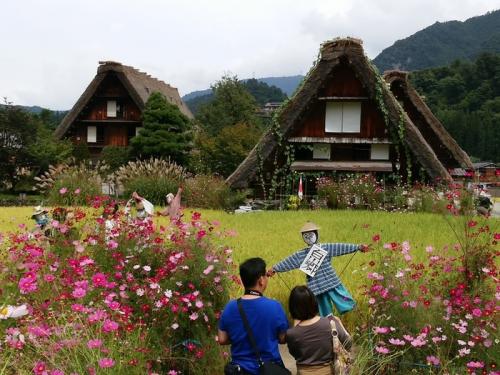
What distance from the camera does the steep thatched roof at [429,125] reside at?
22391 millimetres

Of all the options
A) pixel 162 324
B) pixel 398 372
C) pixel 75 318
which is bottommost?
pixel 398 372

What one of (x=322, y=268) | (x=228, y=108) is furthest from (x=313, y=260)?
(x=228, y=108)

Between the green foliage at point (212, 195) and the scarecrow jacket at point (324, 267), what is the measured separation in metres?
12.3

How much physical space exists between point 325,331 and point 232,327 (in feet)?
2.23

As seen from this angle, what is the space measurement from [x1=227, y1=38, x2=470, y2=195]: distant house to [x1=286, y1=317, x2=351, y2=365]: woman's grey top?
14.2 meters

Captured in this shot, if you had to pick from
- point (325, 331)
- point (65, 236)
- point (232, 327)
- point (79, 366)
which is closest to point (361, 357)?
point (325, 331)

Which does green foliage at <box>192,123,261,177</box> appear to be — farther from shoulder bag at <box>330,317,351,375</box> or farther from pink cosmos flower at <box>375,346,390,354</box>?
shoulder bag at <box>330,317,351,375</box>

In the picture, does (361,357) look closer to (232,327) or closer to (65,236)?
(232,327)

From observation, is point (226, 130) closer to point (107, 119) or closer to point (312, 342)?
point (107, 119)

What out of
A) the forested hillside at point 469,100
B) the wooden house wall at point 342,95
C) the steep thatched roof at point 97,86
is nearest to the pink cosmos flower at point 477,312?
the wooden house wall at point 342,95

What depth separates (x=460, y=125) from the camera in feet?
231

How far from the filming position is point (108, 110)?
1455 inches

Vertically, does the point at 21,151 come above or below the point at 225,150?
below

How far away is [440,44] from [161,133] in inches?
5196
